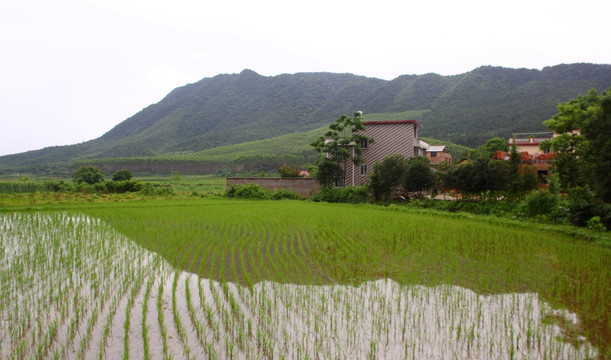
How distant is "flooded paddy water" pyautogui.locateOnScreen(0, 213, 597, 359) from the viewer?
4.20 meters

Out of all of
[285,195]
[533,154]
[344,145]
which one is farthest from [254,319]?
[533,154]

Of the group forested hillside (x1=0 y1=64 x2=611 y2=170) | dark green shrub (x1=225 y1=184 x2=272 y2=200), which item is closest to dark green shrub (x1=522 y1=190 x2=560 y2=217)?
dark green shrub (x1=225 y1=184 x2=272 y2=200)

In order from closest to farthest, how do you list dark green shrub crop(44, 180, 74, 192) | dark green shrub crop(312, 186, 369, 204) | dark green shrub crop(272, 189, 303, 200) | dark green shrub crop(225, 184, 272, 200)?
dark green shrub crop(312, 186, 369, 204)
dark green shrub crop(44, 180, 74, 192)
dark green shrub crop(225, 184, 272, 200)
dark green shrub crop(272, 189, 303, 200)

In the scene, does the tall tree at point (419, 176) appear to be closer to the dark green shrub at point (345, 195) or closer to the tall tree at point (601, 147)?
the dark green shrub at point (345, 195)

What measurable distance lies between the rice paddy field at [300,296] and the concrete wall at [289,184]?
63.0 ft

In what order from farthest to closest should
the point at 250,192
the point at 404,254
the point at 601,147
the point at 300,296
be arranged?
1. the point at 250,192
2. the point at 601,147
3. the point at 404,254
4. the point at 300,296

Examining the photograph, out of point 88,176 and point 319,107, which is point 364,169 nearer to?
point 88,176

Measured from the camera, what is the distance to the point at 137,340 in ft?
14.3

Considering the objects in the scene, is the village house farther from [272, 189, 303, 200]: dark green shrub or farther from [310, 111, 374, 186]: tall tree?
[272, 189, 303, 200]: dark green shrub

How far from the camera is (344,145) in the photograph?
30.8m

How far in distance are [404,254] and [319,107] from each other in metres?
144

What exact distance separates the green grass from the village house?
15.7 metres

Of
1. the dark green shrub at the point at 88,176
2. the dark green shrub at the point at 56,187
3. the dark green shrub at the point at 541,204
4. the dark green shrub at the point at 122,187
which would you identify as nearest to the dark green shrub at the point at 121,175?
the dark green shrub at the point at 88,176

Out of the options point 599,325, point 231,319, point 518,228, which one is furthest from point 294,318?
point 518,228
